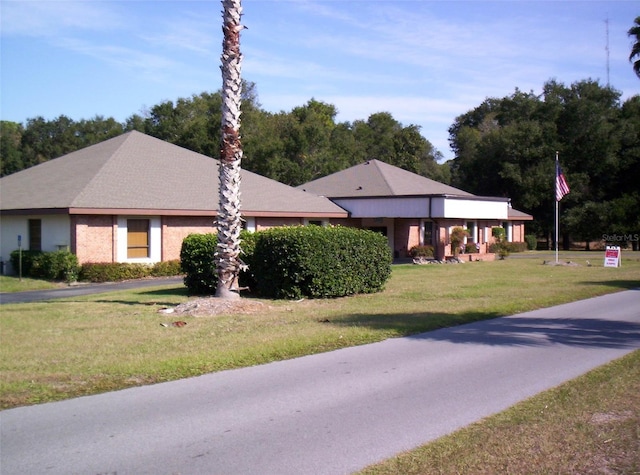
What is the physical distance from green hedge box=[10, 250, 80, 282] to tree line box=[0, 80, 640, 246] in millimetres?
26085

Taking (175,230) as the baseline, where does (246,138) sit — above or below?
above

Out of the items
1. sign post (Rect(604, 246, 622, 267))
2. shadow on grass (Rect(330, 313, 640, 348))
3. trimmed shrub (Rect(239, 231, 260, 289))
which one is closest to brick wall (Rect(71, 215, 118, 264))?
trimmed shrub (Rect(239, 231, 260, 289))

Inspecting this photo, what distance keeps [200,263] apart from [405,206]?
1971 centimetres

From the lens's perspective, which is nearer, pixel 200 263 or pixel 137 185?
pixel 200 263

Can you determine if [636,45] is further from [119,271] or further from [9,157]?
[9,157]

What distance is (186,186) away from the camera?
29.6 metres

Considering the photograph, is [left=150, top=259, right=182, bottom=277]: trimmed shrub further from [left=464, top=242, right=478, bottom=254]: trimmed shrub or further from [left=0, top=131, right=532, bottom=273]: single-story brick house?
[left=464, top=242, right=478, bottom=254]: trimmed shrub

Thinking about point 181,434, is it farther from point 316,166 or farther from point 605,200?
point 605,200

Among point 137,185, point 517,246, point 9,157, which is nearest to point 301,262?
point 137,185

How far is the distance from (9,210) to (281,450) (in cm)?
2392

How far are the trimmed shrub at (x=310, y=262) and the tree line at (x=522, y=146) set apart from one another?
33148 millimetres

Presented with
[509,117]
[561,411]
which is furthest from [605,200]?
[561,411]

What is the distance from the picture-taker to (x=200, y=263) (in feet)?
60.3

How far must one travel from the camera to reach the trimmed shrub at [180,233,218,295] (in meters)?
18.2
